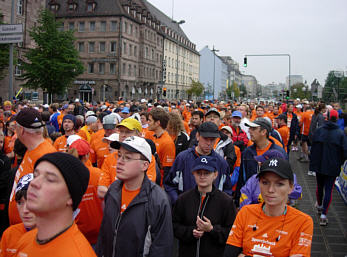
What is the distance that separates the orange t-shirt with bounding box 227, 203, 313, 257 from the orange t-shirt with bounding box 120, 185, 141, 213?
36.8 inches

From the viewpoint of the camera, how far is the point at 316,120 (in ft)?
40.8

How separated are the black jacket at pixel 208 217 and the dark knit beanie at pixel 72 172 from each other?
1.81m

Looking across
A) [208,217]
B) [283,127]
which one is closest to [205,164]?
[208,217]

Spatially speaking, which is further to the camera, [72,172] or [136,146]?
[136,146]

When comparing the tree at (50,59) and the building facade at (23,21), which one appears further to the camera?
the building facade at (23,21)

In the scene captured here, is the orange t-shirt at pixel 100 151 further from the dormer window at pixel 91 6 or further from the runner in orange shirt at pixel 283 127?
the dormer window at pixel 91 6

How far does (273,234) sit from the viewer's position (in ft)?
9.48

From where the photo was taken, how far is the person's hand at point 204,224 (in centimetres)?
360

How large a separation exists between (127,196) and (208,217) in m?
0.98

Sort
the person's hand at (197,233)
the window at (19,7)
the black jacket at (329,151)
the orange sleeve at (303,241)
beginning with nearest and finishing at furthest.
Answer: the orange sleeve at (303,241) → the person's hand at (197,233) → the black jacket at (329,151) → the window at (19,7)

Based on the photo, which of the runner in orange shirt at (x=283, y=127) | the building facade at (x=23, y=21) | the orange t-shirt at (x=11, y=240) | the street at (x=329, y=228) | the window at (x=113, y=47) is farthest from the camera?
the window at (x=113, y=47)

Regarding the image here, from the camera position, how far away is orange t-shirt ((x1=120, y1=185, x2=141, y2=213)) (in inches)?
127

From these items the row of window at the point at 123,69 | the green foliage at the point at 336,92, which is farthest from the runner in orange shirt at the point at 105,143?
the row of window at the point at 123,69

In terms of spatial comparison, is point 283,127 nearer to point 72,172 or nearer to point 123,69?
point 72,172
